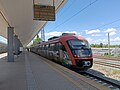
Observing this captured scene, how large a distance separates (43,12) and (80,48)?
137 inches

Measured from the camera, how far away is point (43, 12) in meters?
13.8

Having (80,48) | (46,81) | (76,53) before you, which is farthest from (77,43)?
(46,81)

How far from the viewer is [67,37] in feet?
48.7

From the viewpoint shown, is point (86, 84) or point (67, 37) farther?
point (67, 37)

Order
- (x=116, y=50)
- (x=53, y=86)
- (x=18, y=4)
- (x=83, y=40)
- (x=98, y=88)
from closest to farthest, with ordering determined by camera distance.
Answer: (x=98, y=88) → (x=53, y=86) → (x=18, y=4) → (x=83, y=40) → (x=116, y=50)

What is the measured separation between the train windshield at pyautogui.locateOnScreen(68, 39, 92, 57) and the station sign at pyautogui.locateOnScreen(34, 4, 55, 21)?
2257 mm

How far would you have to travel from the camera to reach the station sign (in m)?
13.4

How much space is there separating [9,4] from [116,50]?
26001 mm

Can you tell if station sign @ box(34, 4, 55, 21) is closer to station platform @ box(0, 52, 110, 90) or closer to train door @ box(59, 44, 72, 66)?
train door @ box(59, 44, 72, 66)

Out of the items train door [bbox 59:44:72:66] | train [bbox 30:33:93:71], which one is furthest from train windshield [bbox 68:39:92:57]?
train door [bbox 59:44:72:66]

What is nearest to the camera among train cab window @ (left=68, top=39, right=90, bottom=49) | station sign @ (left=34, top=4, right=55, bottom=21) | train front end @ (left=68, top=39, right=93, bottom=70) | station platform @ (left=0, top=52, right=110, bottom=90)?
station platform @ (left=0, top=52, right=110, bottom=90)

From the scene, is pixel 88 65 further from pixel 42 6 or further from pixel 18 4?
pixel 18 4

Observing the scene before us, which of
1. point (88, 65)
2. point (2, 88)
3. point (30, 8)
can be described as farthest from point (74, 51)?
point (2, 88)

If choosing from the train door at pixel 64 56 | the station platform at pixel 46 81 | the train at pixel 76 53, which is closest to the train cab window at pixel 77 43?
the train at pixel 76 53
